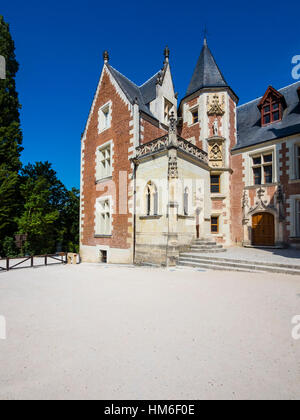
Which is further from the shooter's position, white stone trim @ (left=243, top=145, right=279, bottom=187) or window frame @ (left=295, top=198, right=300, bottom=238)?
white stone trim @ (left=243, top=145, right=279, bottom=187)

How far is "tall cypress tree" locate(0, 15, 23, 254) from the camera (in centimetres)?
1741

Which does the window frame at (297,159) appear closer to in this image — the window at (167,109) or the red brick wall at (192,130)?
the red brick wall at (192,130)

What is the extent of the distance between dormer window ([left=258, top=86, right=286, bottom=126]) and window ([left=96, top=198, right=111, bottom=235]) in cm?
1322

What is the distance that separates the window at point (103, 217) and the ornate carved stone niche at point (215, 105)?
10211 millimetres

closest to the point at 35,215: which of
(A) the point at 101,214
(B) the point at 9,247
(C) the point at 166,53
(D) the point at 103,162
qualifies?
(B) the point at 9,247

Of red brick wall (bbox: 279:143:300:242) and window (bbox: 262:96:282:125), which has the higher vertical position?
window (bbox: 262:96:282:125)

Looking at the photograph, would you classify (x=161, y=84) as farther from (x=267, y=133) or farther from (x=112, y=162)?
(x=267, y=133)

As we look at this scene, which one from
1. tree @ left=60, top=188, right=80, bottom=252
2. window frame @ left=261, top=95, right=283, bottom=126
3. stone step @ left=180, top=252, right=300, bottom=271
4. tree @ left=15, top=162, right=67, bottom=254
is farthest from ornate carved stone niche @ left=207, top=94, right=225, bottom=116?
tree @ left=60, top=188, right=80, bottom=252

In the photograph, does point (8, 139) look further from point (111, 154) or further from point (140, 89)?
point (140, 89)

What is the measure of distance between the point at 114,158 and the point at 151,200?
4.57m

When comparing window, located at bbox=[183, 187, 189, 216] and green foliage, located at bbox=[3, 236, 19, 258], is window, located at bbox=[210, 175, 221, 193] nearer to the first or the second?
window, located at bbox=[183, 187, 189, 216]

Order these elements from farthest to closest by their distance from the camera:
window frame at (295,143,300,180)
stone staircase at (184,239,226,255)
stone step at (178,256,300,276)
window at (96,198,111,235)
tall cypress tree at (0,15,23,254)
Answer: tall cypress tree at (0,15,23,254) < window at (96,198,111,235) < window frame at (295,143,300,180) < stone staircase at (184,239,226,255) < stone step at (178,256,300,276)

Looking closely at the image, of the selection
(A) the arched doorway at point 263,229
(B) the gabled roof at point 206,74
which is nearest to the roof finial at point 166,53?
(B) the gabled roof at point 206,74

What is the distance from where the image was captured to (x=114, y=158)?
45.2 feet
